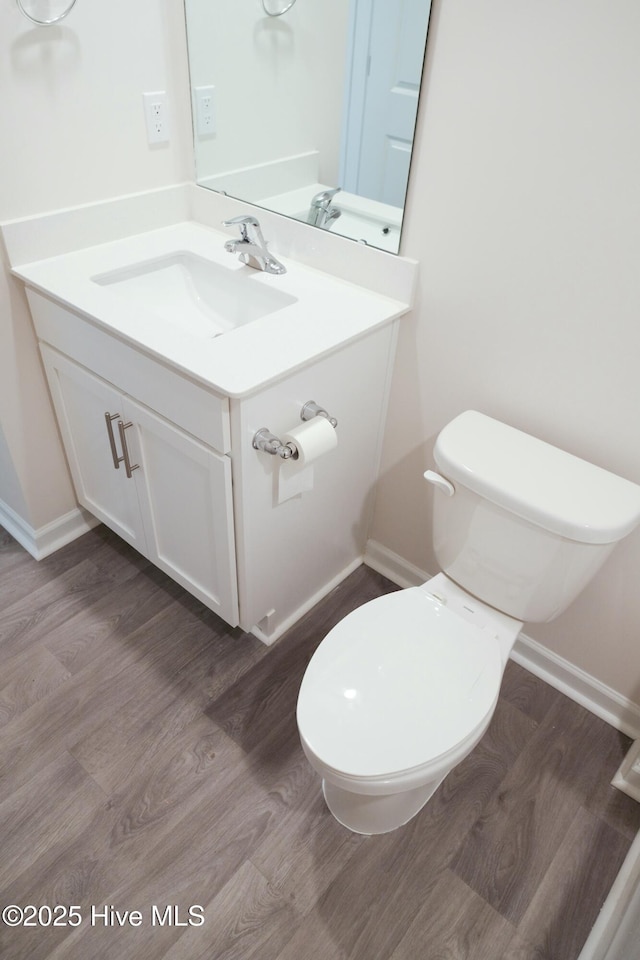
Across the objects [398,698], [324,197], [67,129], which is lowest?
[398,698]

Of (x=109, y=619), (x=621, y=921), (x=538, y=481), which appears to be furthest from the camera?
(x=109, y=619)

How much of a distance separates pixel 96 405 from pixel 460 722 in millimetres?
1103

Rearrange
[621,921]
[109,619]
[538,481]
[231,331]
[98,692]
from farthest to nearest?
[109,619] → [98,692] → [231,331] → [538,481] → [621,921]

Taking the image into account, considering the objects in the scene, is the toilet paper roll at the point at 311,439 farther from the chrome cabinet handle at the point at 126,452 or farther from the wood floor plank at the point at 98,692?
the wood floor plank at the point at 98,692

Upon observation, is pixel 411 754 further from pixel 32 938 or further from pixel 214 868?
pixel 32 938

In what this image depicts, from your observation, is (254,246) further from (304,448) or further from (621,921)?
(621,921)

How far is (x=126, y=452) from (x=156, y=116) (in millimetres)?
874

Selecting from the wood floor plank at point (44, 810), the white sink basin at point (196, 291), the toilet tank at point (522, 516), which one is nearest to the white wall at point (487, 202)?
the toilet tank at point (522, 516)

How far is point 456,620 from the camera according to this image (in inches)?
51.8

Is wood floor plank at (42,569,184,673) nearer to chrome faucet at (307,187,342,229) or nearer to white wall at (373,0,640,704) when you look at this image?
white wall at (373,0,640,704)

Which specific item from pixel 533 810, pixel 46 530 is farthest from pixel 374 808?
pixel 46 530

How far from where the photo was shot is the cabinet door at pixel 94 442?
4.92ft

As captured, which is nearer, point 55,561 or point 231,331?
point 231,331

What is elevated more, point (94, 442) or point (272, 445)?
point (272, 445)
